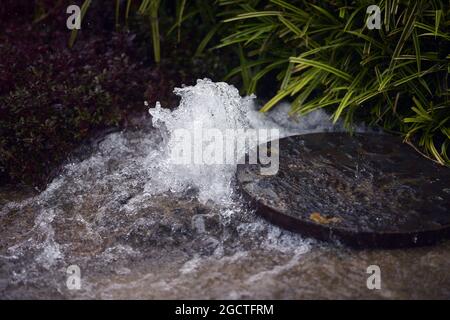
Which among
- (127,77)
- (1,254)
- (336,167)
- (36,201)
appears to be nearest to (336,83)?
(336,167)

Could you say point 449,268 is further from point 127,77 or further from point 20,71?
point 20,71

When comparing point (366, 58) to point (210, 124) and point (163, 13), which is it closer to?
point (210, 124)

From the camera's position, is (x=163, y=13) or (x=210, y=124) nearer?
(x=210, y=124)

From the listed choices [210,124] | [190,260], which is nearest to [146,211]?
[190,260]

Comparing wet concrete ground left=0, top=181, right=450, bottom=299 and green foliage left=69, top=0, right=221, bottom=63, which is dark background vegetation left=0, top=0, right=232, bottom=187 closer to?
green foliage left=69, top=0, right=221, bottom=63

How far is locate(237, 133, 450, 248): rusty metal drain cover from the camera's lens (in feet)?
9.26

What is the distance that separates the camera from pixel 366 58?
3574mm

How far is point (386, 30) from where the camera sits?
3520mm

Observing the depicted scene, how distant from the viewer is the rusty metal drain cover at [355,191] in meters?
2.82

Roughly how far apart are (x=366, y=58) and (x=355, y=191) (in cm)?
95

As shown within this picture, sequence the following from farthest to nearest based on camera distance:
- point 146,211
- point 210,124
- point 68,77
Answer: point 68,77 < point 210,124 < point 146,211

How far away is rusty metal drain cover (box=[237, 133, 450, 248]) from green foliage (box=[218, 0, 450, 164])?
200 millimetres

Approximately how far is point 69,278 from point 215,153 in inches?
50.1

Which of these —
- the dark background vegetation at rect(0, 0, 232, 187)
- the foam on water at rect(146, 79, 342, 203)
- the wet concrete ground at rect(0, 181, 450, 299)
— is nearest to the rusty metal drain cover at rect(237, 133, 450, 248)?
the wet concrete ground at rect(0, 181, 450, 299)
